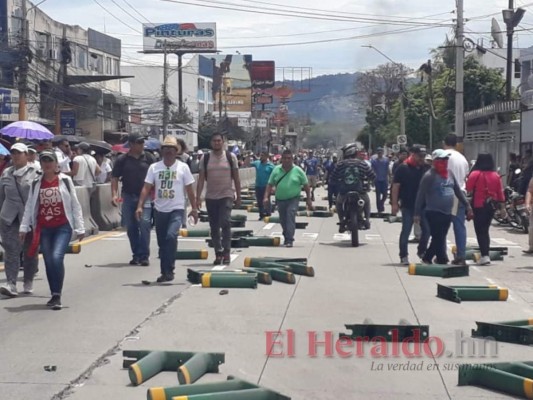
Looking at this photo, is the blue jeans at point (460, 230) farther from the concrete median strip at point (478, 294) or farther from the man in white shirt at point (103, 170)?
the man in white shirt at point (103, 170)

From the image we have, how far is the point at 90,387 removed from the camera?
7465mm

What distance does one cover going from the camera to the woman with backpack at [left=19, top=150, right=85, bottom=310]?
10.7 meters

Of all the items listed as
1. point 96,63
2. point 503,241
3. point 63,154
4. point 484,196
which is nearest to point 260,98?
point 96,63

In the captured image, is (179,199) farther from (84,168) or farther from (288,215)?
(84,168)

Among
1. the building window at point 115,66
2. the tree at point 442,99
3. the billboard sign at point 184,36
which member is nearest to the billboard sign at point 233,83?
the billboard sign at point 184,36

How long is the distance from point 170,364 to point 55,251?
125 inches

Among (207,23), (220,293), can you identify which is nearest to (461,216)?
(220,293)

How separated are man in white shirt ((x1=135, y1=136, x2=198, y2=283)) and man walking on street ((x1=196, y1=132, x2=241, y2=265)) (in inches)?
53.2

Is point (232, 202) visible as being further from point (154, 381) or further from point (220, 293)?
point (154, 381)

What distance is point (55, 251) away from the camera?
35.2ft

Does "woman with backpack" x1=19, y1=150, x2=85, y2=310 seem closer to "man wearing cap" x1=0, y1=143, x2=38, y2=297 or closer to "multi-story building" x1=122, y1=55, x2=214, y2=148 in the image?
"man wearing cap" x1=0, y1=143, x2=38, y2=297

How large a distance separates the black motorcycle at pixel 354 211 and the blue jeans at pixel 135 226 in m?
4.37

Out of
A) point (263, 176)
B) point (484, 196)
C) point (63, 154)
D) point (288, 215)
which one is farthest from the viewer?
point (263, 176)

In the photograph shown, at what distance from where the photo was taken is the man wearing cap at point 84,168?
20578 millimetres
